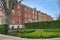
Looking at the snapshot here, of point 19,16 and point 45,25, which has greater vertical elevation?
point 19,16

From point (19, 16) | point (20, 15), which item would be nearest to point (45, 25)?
point (19, 16)

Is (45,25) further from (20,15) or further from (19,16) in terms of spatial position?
(20,15)

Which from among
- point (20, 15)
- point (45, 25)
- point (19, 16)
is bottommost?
point (45, 25)

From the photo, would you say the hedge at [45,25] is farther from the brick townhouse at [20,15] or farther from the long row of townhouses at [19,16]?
the brick townhouse at [20,15]

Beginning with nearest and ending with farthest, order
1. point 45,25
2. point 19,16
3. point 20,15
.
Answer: point 45,25 < point 19,16 < point 20,15

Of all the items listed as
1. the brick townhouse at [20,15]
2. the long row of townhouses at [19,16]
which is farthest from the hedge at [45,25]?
the brick townhouse at [20,15]

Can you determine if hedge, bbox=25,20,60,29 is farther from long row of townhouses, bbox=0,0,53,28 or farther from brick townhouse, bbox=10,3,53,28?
brick townhouse, bbox=10,3,53,28

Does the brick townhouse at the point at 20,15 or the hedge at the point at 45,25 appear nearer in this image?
the hedge at the point at 45,25

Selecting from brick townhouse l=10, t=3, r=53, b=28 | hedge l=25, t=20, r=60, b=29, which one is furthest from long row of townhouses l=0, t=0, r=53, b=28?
hedge l=25, t=20, r=60, b=29

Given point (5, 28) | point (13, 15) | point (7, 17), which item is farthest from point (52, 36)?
point (13, 15)

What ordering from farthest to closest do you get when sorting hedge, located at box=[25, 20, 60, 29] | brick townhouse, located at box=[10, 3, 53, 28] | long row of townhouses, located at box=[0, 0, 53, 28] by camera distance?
brick townhouse, located at box=[10, 3, 53, 28] < long row of townhouses, located at box=[0, 0, 53, 28] < hedge, located at box=[25, 20, 60, 29]

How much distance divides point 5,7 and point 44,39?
52.8 ft

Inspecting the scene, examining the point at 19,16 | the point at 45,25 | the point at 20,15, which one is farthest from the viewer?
the point at 20,15

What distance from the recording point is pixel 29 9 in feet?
306
